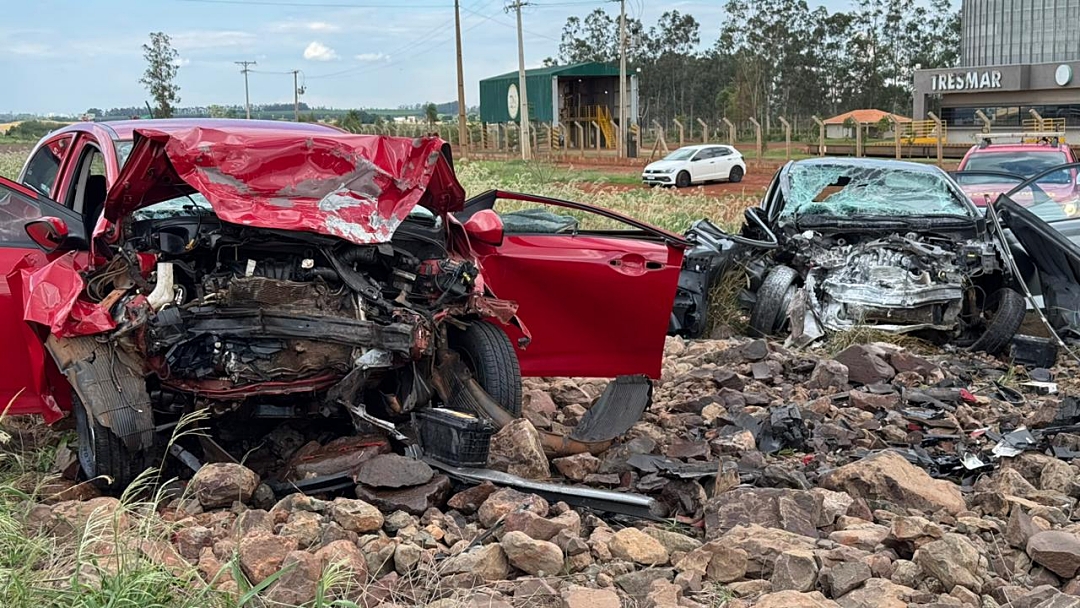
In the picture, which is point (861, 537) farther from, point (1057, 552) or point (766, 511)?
point (1057, 552)

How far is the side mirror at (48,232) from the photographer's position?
16.2ft

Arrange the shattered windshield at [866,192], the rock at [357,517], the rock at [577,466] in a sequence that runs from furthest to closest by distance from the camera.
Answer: the shattered windshield at [866,192], the rock at [577,466], the rock at [357,517]

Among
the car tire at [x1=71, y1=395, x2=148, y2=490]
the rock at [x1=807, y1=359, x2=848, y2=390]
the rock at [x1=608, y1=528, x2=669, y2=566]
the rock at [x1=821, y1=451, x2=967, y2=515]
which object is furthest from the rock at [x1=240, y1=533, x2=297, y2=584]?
the rock at [x1=807, y1=359, x2=848, y2=390]

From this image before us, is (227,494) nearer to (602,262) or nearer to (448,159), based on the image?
(448,159)

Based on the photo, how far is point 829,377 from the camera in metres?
7.24

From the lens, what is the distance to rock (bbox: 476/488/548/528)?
4.48 m

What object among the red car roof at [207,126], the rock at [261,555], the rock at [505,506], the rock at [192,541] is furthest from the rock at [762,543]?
the red car roof at [207,126]

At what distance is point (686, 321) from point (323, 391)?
4655 mm

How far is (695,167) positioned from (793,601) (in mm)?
28129

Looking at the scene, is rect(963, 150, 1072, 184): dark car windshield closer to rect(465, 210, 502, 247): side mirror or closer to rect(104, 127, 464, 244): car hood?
rect(465, 210, 502, 247): side mirror

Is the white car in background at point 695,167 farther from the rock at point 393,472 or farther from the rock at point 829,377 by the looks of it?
the rock at point 393,472

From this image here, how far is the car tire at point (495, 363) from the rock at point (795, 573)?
6.75 ft

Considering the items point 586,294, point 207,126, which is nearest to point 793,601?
point 586,294

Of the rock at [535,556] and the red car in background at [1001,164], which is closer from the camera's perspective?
the rock at [535,556]
